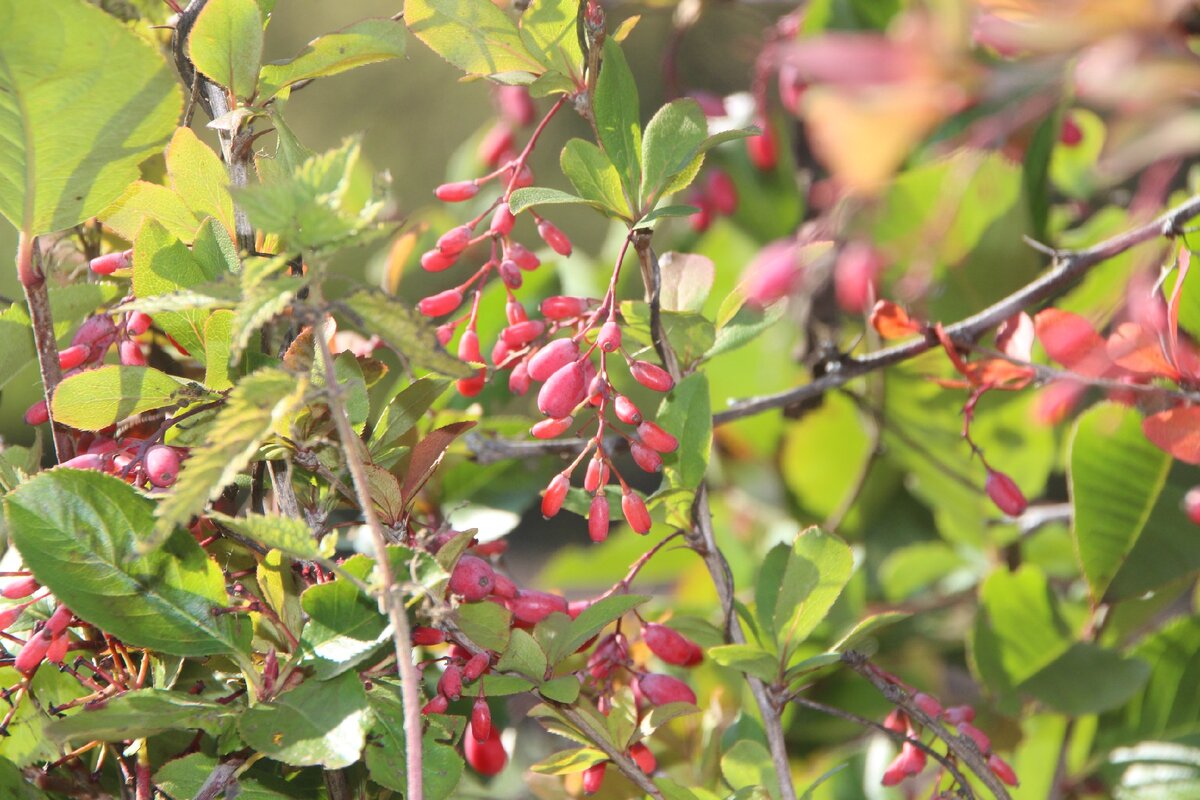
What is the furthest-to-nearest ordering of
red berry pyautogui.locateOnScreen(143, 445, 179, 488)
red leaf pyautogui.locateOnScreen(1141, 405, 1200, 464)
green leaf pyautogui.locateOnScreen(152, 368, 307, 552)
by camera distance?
red leaf pyautogui.locateOnScreen(1141, 405, 1200, 464) < red berry pyautogui.locateOnScreen(143, 445, 179, 488) < green leaf pyautogui.locateOnScreen(152, 368, 307, 552)

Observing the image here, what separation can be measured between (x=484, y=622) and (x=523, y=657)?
3 centimetres

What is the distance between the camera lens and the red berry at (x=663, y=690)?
0.49 m

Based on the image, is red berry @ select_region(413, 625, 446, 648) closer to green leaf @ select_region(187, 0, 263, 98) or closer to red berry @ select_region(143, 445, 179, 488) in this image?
red berry @ select_region(143, 445, 179, 488)

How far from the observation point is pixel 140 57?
0.39m

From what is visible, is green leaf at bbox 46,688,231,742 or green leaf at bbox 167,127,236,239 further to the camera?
green leaf at bbox 167,127,236,239

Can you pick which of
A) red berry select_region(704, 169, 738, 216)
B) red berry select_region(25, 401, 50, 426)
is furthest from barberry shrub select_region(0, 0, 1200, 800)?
red berry select_region(704, 169, 738, 216)

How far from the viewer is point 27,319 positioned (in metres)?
0.48

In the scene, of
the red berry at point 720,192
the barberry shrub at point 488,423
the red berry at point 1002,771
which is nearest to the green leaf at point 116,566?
the barberry shrub at point 488,423

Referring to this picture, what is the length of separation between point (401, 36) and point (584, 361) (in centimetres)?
16

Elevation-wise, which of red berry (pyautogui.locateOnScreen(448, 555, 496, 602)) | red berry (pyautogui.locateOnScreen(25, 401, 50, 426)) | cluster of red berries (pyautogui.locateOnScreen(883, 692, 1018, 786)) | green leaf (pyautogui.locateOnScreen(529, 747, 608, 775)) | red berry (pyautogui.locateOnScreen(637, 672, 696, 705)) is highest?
red berry (pyautogui.locateOnScreen(25, 401, 50, 426))

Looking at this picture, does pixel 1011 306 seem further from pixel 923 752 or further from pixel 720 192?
pixel 720 192

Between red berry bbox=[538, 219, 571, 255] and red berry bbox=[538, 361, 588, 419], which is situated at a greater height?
red berry bbox=[538, 219, 571, 255]

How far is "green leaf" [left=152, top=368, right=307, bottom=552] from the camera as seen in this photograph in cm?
30

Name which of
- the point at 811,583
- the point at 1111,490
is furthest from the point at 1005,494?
the point at 811,583
